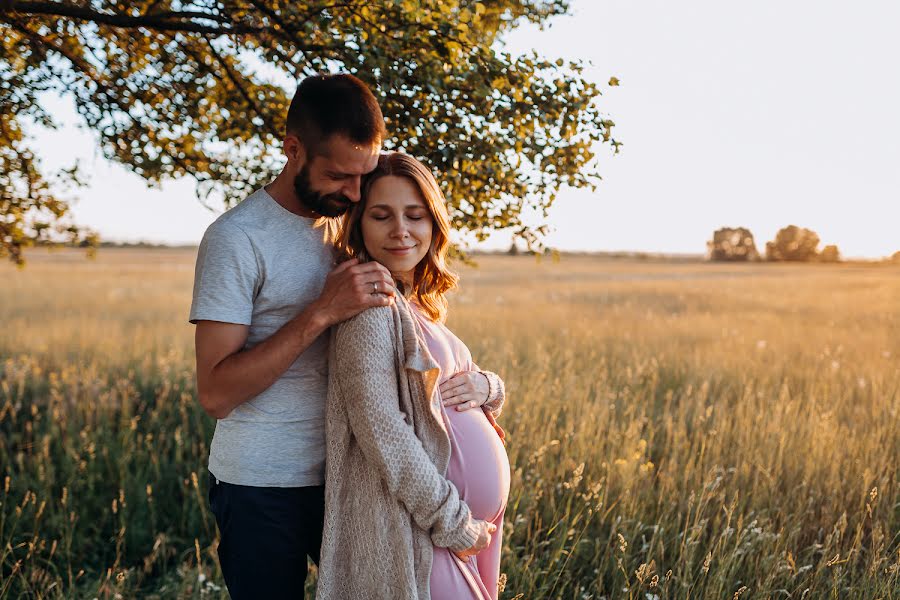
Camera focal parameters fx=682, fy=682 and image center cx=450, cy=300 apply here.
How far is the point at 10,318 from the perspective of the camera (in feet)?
42.8

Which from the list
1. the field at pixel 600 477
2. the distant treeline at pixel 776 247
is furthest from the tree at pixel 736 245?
the field at pixel 600 477

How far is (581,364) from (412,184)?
233 inches

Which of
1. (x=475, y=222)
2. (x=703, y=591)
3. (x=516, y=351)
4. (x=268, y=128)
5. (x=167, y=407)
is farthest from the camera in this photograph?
(x=516, y=351)

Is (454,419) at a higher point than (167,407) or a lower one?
higher

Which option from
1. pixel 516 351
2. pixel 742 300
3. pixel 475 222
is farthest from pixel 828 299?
pixel 475 222

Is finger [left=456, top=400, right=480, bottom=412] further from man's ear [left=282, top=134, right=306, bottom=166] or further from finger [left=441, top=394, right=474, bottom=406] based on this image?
man's ear [left=282, top=134, right=306, bottom=166]

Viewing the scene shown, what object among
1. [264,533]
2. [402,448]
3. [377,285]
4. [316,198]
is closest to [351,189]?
[316,198]

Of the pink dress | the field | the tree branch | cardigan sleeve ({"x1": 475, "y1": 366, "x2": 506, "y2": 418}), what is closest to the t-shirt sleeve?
the pink dress

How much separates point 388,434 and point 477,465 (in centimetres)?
40

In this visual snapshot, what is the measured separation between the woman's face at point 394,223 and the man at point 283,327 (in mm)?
94

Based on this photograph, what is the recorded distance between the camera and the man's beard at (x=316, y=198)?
234 cm

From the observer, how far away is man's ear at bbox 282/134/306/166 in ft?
7.67

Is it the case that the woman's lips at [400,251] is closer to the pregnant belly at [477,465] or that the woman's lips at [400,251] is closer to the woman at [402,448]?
the woman at [402,448]

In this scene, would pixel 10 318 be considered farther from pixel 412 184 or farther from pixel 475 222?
pixel 412 184
